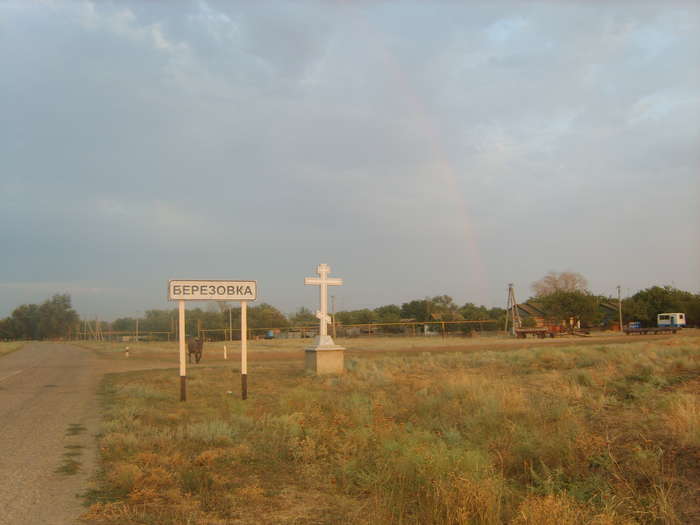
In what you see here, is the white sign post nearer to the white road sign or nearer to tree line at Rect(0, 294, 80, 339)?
the white road sign

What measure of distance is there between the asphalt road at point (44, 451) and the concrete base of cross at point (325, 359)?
236 inches

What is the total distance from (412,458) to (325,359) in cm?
1148

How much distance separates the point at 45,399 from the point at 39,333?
115949mm

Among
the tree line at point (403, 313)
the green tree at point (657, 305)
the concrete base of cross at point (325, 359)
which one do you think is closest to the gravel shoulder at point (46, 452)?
the concrete base of cross at point (325, 359)

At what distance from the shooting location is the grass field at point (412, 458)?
5.18m

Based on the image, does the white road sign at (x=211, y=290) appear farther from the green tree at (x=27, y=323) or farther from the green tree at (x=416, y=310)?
the green tree at (x=27, y=323)

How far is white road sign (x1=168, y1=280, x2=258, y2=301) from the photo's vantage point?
41.8 feet

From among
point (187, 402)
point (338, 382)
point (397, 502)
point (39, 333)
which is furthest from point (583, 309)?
point (39, 333)

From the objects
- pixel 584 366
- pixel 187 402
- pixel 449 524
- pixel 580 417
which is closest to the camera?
pixel 449 524

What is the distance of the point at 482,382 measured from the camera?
1322 centimetres

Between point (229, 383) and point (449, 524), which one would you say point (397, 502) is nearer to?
point (449, 524)

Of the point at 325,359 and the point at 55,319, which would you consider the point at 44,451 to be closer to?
the point at 325,359

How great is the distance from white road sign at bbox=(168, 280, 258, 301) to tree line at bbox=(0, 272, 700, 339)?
4230cm

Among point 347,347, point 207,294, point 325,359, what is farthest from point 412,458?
point 347,347
